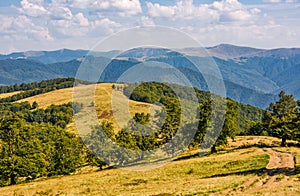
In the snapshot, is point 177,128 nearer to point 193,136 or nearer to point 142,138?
point 193,136

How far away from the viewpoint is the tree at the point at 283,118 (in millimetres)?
84938

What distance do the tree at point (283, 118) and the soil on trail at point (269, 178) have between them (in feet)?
90.5

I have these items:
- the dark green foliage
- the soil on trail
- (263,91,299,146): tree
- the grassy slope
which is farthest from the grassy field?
(263,91,299,146): tree

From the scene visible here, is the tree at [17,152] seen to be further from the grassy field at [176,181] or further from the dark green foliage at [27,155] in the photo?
the grassy field at [176,181]

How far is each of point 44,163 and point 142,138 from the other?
26678 millimetres

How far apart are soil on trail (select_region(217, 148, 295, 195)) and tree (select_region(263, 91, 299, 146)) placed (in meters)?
27.6

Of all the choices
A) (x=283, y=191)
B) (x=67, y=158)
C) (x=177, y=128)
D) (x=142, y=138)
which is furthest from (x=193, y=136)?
(x=283, y=191)

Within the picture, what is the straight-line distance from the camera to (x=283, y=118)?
293 ft

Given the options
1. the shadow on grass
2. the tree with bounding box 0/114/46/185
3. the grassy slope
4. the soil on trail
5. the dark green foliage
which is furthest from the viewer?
the dark green foliage

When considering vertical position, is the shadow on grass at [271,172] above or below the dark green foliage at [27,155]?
above

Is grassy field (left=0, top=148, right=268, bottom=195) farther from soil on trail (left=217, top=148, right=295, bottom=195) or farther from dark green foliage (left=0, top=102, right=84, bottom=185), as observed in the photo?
dark green foliage (left=0, top=102, right=84, bottom=185)

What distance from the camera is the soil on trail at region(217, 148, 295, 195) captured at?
1463 inches

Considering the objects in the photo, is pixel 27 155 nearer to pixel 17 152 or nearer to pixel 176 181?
pixel 17 152

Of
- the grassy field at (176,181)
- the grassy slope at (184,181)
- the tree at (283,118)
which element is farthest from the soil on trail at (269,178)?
the tree at (283,118)
